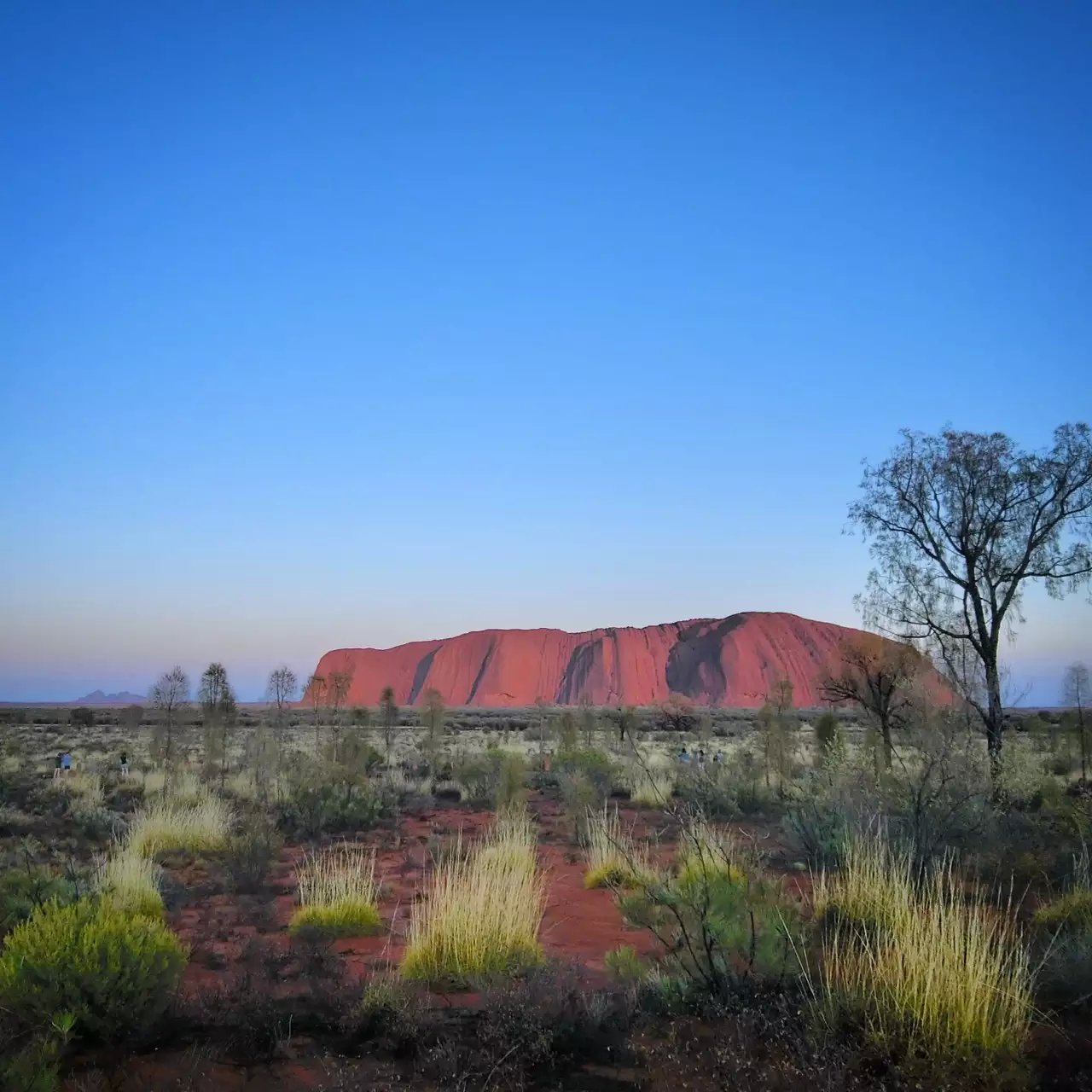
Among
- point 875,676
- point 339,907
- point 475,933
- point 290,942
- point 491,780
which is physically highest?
point 875,676

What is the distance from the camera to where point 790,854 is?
35.6 feet

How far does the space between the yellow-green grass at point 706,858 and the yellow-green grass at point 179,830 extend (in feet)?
20.9

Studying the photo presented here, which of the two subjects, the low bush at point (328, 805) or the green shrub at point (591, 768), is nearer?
the low bush at point (328, 805)

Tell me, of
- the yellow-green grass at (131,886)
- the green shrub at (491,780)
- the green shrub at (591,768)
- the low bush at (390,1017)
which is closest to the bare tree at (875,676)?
the green shrub at (591,768)

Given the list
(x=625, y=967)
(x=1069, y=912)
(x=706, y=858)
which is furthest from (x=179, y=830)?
(x=1069, y=912)

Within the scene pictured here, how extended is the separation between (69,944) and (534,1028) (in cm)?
272

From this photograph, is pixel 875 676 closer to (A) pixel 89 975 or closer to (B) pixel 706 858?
(B) pixel 706 858

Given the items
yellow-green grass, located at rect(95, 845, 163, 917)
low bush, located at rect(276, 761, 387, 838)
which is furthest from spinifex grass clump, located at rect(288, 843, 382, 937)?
low bush, located at rect(276, 761, 387, 838)

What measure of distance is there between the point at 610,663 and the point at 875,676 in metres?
103

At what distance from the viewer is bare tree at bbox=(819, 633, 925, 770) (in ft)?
58.3

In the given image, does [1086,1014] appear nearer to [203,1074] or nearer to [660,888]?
[660,888]

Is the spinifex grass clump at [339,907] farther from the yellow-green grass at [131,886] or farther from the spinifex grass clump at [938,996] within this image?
the spinifex grass clump at [938,996]

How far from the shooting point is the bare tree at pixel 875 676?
58.3 ft

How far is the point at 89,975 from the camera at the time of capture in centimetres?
474
